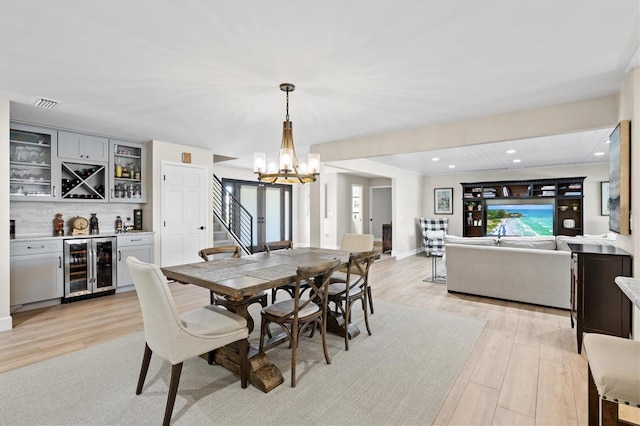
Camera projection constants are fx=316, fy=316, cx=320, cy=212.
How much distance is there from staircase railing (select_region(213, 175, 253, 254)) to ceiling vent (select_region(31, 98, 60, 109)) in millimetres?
4108

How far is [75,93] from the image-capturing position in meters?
3.12

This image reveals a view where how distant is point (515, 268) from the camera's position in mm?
4262

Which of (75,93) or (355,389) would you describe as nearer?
(355,389)

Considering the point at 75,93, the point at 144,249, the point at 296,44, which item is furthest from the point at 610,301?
the point at 144,249

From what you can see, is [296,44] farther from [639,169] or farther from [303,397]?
[639,169]

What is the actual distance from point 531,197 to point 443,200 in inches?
85.9

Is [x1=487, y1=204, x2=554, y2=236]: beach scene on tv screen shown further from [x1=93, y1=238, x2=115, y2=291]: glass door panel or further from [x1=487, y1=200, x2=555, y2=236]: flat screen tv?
[x1=93, y1=238, x2=115, y2=291]: glass door panel

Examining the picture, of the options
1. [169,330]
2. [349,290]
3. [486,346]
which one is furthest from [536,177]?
[169,330]

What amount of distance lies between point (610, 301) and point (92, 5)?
4390mm

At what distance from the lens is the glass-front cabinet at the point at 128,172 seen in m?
4.95

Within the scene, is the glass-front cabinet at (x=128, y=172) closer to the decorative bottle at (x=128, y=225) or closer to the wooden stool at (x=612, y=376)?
the decorative bottle at (x=128, y=225)

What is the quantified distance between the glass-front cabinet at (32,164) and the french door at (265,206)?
3975 millimetres

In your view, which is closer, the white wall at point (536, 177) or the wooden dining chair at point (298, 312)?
the wooden dining chair at point (298, 312)

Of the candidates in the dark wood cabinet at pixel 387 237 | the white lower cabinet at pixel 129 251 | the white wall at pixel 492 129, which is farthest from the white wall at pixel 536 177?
the white lower cabinet at pixel 129 251
